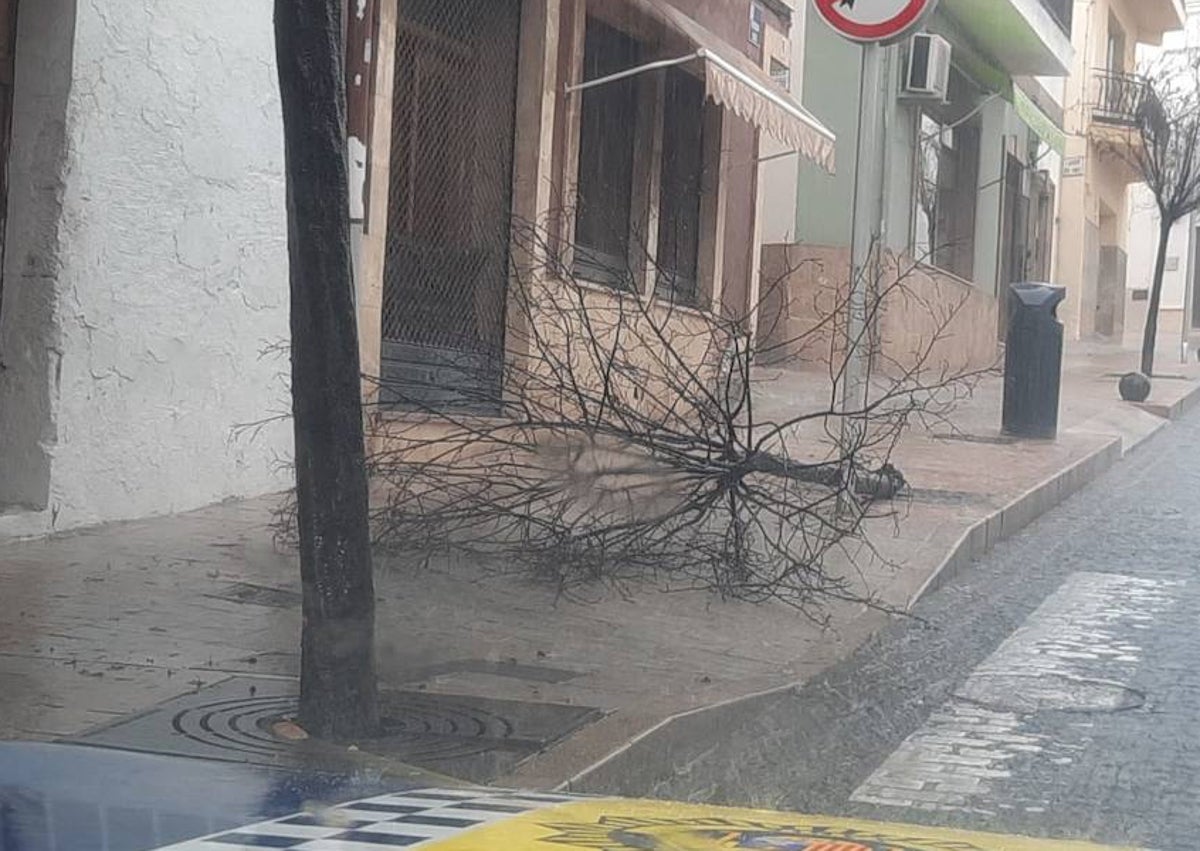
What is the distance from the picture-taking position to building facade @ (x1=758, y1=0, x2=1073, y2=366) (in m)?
19.2

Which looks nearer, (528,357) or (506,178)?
(528,357)

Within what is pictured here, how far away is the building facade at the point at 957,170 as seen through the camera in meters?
19.2

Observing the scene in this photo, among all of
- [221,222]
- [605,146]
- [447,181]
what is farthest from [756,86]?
[221,222]

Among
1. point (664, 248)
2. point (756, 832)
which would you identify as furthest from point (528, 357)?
point (664, 248)

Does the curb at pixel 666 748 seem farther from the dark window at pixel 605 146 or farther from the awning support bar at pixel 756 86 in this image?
the dark window at pixel 605 146

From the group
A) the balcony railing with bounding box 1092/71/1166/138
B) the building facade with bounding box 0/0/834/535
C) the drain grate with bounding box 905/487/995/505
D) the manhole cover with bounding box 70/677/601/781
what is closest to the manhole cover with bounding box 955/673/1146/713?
the manhole cover with bounding box 70/677/601/781

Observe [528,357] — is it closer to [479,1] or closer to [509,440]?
[509,440]

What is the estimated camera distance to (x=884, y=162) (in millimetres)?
8531

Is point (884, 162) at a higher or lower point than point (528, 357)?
higher

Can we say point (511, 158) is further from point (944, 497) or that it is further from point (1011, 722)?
point (1011, 722)

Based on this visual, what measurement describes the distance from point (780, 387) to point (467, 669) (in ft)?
31.6

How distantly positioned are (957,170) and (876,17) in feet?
57.2

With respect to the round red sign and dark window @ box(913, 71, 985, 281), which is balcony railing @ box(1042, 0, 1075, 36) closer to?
dark window @ box(913, 71, 985, 281)

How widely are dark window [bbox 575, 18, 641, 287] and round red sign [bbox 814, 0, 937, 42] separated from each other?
4.05 meters
